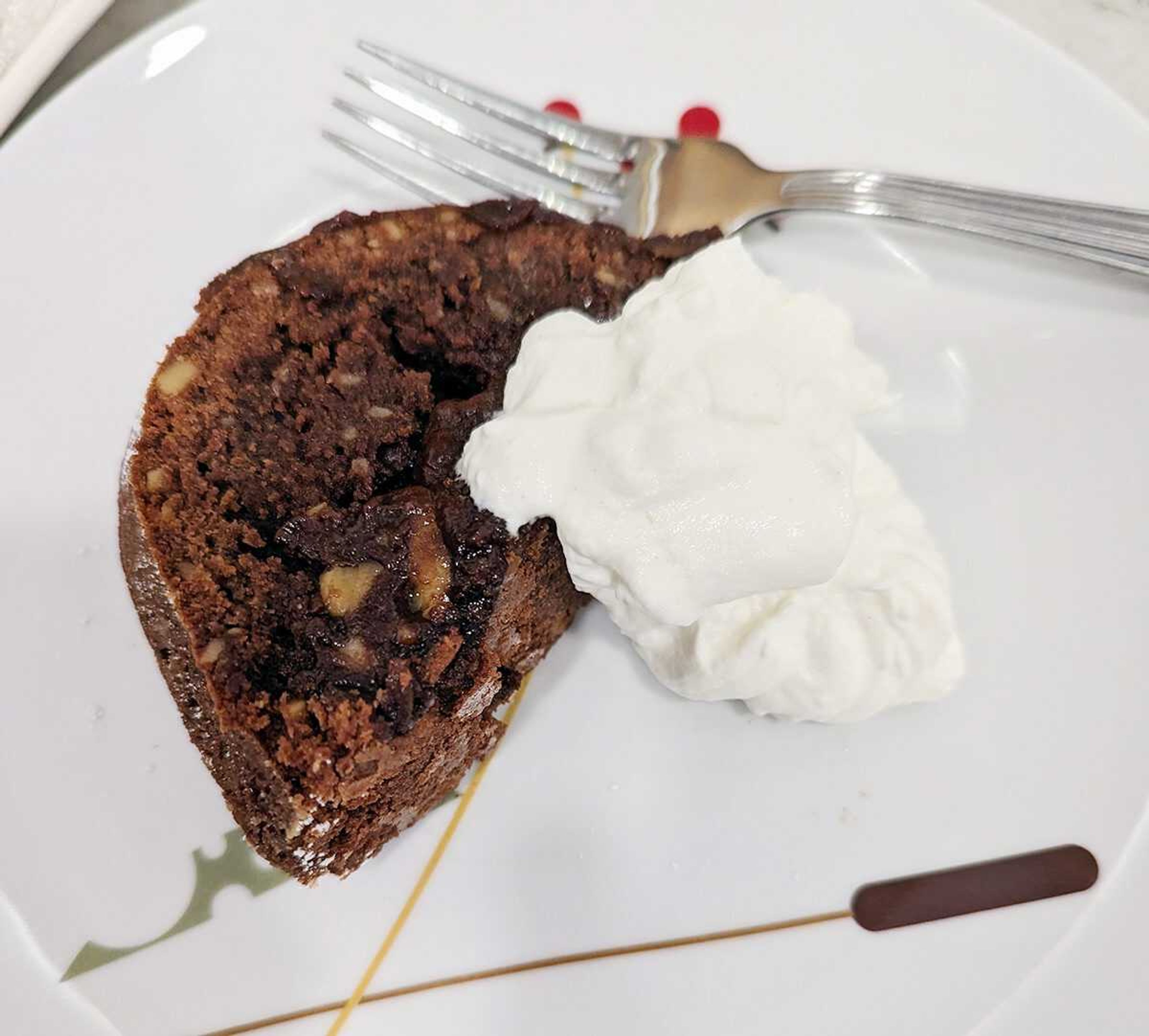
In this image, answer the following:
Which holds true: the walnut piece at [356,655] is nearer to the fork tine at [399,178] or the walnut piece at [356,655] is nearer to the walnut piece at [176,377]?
the walnut piece at [176,377]

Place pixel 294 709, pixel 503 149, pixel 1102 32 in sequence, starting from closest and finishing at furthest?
pixel 294 709
pixel 503 149
pixel 1102 32

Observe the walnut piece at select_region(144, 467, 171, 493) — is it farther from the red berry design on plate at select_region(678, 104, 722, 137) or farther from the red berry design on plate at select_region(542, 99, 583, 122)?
the red berry design on plate at select_region(678, 104, 722, 137)

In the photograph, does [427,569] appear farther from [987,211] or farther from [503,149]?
[987,211]

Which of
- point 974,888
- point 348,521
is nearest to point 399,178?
point 348,521

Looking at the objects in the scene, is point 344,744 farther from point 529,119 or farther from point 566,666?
point 529,119

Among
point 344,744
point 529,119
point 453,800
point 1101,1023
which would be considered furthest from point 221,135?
point 1101,1023

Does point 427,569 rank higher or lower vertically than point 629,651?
higher
